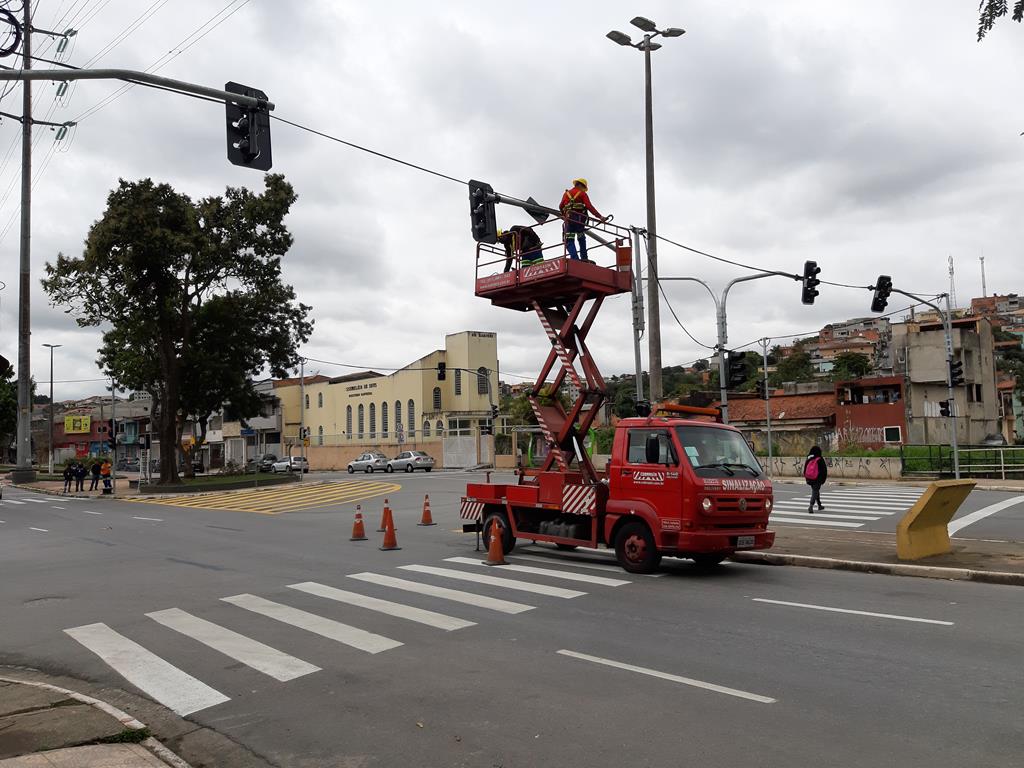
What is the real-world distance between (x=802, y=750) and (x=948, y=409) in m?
31.2

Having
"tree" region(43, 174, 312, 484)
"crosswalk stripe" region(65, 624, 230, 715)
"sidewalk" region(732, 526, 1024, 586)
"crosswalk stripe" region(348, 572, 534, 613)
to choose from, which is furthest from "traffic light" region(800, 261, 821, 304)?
"tree" region(43, 174, 312, 484)

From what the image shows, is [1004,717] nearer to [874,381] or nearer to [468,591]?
[468,591]

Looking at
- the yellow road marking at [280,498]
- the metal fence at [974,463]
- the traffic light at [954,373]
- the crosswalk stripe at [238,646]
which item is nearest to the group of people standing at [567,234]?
the crosswalk stripe at [238,646]

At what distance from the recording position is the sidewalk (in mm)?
10969

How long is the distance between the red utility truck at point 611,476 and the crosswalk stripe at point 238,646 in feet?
18.8

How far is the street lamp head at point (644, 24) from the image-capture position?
1807 cm

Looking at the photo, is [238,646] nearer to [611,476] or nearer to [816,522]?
[611,476]

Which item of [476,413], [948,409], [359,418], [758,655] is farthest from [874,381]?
[758,655]

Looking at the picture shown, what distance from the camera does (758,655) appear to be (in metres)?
7.07

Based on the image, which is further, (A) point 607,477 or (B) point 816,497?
(B) point 816,497

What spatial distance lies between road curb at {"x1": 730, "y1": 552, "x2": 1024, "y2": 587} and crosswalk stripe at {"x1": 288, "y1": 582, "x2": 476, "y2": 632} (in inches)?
253

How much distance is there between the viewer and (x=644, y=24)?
1827cm

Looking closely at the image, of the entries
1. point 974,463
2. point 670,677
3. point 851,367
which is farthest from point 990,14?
point 851,367

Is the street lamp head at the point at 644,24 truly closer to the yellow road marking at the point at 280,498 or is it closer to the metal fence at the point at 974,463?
the yellow road marking at the point at 280,498
